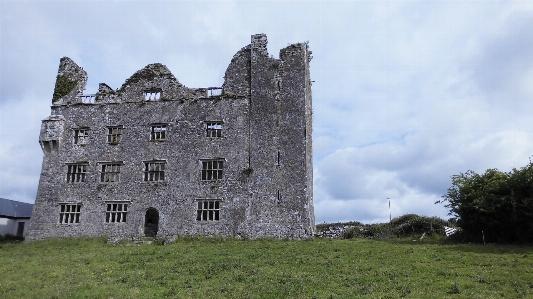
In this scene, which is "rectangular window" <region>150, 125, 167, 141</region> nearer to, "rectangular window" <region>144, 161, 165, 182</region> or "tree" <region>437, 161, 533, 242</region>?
"rectangular window" <region>144, 161, 165, 182</region>

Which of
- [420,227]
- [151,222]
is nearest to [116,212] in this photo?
[151,222]

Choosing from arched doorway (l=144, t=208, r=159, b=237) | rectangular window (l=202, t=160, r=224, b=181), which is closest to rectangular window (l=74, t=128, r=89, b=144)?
arched doorway (l=144, t=208, r=159, b=237)

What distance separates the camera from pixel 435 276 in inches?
763

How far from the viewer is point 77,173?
4006 centimetres

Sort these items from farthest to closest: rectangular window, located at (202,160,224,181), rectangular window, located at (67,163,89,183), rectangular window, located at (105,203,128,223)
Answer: rectangular window, located at (67,163,89,183) < rectangular window, located at (105,203,128,223) < rectangular window, located at (202,160,224,181)

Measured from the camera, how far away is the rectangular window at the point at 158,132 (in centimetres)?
3938

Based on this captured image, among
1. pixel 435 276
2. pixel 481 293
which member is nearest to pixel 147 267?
pixel 435 276

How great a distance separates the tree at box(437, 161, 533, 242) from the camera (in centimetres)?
2980

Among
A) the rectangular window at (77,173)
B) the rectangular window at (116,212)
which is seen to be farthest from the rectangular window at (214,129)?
the rectangular window at (77,173)

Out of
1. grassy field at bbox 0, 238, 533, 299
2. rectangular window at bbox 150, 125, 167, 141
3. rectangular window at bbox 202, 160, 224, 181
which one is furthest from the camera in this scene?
rectangular window at bbox 150, 125, 167, 141

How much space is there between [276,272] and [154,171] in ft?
70.3

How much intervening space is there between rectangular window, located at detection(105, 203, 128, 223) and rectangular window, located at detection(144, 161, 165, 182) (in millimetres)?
3136

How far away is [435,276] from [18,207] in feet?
173

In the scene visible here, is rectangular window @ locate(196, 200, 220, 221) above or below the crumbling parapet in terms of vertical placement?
below
